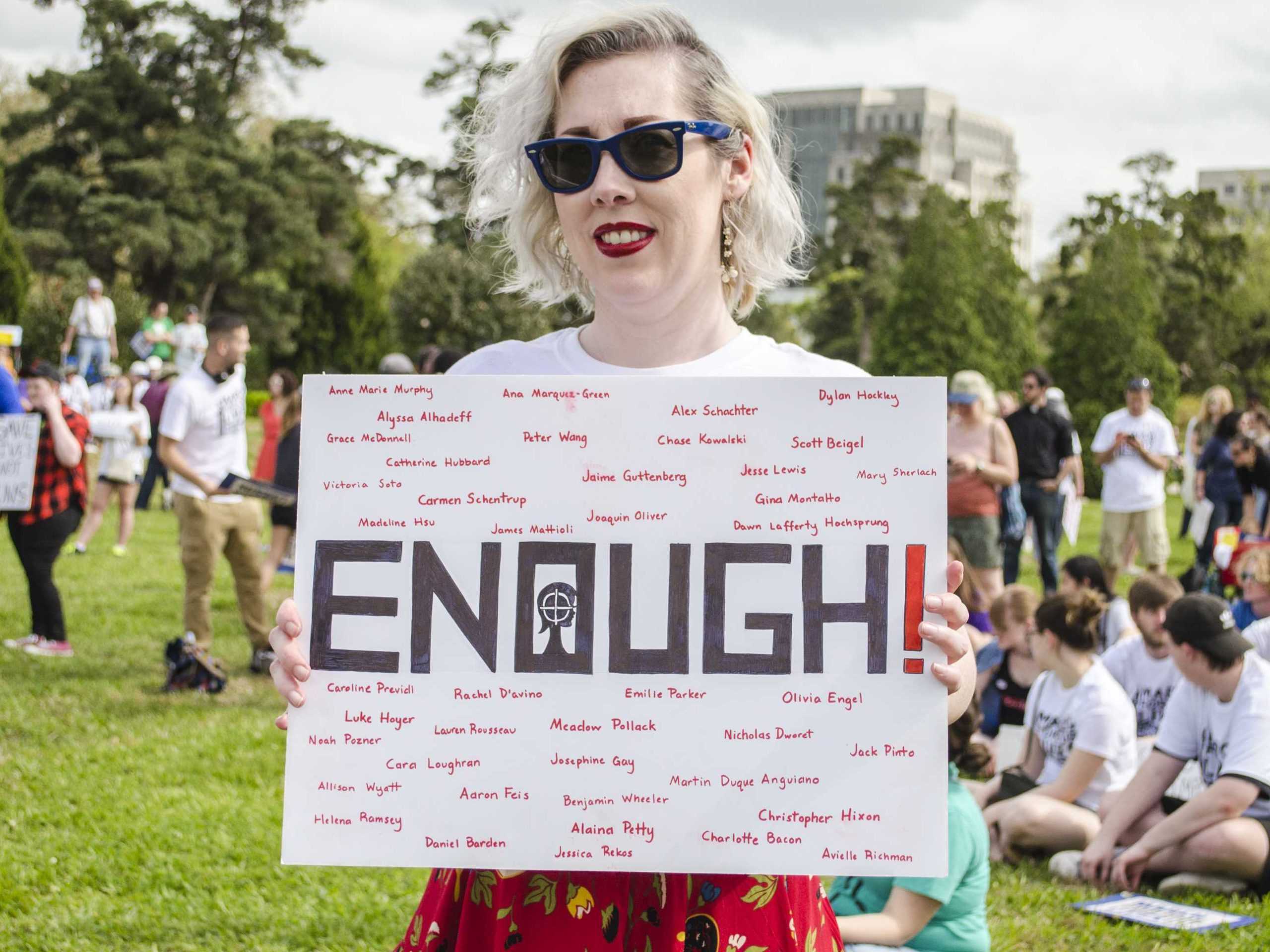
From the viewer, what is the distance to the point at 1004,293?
32531 mm

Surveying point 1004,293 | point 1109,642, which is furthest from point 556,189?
point 1004,293

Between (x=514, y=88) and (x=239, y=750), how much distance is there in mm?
5097

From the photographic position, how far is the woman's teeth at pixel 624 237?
2012mm

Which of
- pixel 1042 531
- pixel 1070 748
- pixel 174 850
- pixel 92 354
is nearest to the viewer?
pixel 174 850

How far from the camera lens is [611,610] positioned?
1.92 metres

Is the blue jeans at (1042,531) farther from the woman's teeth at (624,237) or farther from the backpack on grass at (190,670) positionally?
the woman's teeth at (624,237)

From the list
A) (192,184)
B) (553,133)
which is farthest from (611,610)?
(192,184)

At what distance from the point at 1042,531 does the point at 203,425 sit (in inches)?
285

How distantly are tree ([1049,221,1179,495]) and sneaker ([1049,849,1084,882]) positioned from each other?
2248 cm

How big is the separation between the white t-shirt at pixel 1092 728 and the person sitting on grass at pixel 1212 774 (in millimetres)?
377

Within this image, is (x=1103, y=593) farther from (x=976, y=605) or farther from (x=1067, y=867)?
(x=1067, y=867)

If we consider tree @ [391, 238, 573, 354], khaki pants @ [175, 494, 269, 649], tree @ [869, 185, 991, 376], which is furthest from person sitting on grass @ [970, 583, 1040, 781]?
tree @ [391, 238, 573, 354]

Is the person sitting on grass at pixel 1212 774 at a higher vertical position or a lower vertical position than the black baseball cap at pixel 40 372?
lower

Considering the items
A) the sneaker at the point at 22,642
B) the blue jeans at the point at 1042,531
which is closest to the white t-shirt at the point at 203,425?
the sneaker at the point at 22,642
